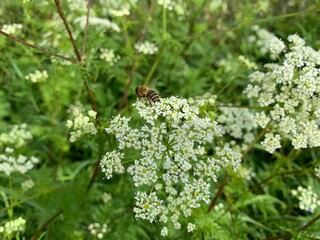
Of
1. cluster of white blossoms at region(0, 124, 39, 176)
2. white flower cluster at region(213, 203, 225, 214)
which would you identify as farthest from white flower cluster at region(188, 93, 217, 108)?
cluster of white blossoms at region(0, 124, 39, 176)

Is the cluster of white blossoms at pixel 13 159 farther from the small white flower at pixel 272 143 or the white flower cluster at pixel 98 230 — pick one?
the small white flower at pixel 272 143

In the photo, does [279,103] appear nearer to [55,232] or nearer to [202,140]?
[202,140]

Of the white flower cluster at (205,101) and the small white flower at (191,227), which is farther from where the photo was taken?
the white flower cluster at (205,101)

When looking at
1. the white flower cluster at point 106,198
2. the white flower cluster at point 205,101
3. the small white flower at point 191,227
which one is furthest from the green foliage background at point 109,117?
the white flower cluster at point 205,101

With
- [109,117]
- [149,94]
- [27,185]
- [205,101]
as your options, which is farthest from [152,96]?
[27,185]

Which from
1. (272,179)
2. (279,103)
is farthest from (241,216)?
(279,103)

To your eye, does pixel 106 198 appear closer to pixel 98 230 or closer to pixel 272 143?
pixel 98 230
